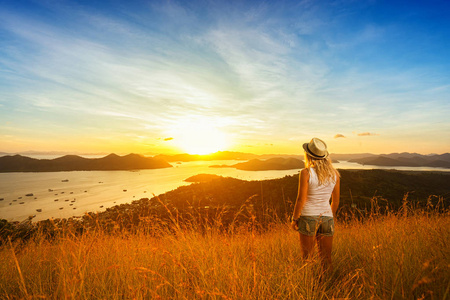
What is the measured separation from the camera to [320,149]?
10.9ft

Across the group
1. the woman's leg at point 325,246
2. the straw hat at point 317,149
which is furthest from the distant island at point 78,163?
the woman's leg at point 325,246

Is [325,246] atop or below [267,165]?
atop

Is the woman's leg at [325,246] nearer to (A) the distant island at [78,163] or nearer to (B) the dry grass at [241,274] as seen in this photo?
(B) the dry grass at [241,274]

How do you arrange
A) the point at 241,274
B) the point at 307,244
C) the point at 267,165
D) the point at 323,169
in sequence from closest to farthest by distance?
the point at 241,274 < the point at 307,244 < the point at 323,169 < the point at 267,165

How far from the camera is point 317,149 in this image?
10.8 ft

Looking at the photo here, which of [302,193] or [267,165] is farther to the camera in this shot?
[267,165]

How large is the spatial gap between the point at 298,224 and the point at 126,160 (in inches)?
6229

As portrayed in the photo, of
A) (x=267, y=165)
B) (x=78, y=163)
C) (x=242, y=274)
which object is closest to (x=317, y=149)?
(x=242, y=274)

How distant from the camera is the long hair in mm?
3244

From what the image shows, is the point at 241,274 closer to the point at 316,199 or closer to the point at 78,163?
the point at 316,199

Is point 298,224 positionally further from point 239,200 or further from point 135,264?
point 239,200

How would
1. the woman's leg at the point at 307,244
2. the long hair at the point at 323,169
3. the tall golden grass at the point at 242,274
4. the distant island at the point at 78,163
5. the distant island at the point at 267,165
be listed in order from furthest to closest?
the distant island at the point at 267,165 → the distant island at the point at 78,163 → the long hair at the point at 323,169 → the woman's leg at the point at 307,244 → the tall golden grass at the point at 242,274

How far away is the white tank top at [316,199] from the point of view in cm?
321

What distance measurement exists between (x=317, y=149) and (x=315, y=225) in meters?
1.19
